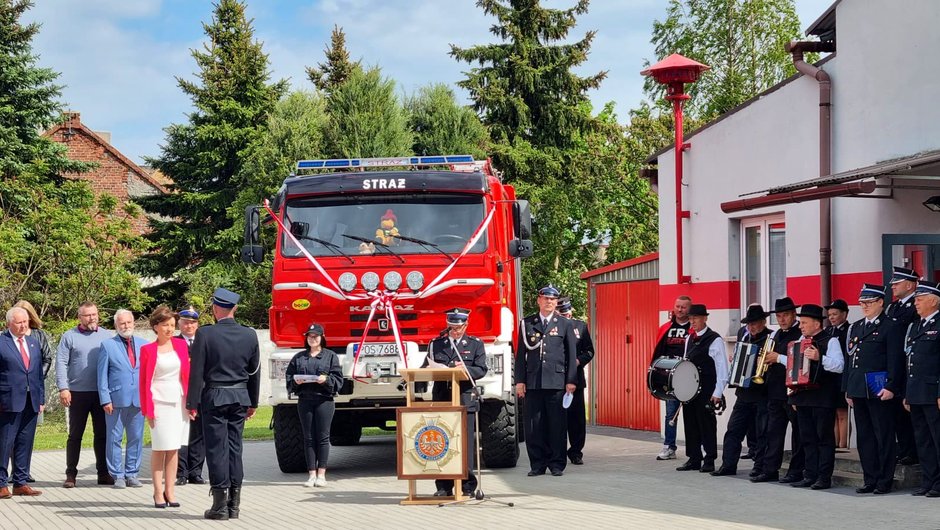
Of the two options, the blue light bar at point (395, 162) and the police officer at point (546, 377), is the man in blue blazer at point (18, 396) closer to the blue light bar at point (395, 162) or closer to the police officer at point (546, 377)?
the blue light bar at point (395, 162)

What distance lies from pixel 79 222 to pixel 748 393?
20818 mm

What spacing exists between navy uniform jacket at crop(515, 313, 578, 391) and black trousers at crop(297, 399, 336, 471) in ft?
7.27

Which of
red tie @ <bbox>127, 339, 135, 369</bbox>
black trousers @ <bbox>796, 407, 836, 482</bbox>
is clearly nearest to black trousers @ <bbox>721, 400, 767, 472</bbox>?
black trousers @ <bbox>796, 407, 836, 482</bbox>

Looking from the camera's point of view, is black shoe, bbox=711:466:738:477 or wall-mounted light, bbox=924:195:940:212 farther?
black shoe, bbox=711:466:738:477

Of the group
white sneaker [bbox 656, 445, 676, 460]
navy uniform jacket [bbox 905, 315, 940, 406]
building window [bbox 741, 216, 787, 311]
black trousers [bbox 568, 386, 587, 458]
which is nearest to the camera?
navy uniform jacket [bbox 905, 315, 940, 406]

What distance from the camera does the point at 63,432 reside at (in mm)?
21828

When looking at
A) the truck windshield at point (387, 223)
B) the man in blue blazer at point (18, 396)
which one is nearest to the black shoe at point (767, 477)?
the truck windshield at point (387, 223)

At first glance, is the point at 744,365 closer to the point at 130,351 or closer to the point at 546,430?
the point at 546,430

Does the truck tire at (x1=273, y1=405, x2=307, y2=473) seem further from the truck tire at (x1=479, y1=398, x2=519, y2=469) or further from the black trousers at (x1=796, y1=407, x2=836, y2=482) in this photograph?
the black trousers at (x1=796, y1=407, x2=836, y2=482)

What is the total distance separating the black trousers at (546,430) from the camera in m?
13.4

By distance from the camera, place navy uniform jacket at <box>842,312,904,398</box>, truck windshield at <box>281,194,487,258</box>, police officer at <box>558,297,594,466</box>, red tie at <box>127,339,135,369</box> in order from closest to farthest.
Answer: navy uniform jacket at <box>842,312,904,398</box>, red tie at <box>127,339,135,369</box>, truck windshield at <box>281,194,487,258</box>, police officer at <box>558,297,594,466</box>

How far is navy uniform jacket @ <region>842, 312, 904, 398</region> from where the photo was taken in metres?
11.2

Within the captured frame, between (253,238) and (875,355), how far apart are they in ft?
21.9

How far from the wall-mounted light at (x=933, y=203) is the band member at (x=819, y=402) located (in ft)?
5.63
